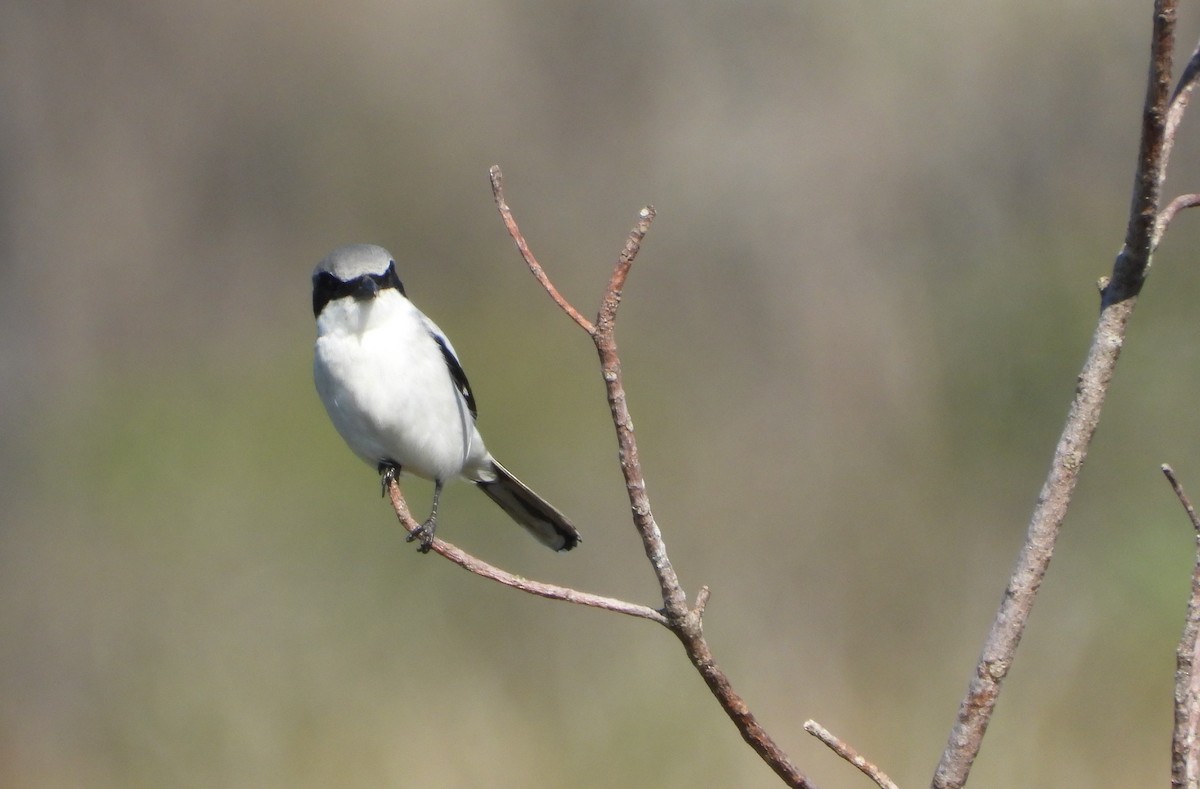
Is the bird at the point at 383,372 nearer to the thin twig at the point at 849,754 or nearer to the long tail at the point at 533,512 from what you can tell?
the long tail at the point at 533,512

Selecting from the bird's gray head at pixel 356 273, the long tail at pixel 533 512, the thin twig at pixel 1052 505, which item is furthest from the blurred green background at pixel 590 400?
the thin twig at pixel 1052 505

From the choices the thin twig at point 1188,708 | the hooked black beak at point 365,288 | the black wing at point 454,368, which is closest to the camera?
the thin twig at point 1188,708

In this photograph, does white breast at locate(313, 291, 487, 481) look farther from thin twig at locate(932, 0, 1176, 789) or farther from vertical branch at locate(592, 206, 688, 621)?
thin twig at locate(932, 0, 1176, 789)

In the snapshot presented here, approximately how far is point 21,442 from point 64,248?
4.85 feet

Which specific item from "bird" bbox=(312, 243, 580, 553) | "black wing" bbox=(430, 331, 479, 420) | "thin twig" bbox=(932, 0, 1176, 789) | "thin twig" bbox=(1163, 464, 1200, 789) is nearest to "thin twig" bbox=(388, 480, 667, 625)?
"thin twig" bbox=(932, 0, 1176, 789)

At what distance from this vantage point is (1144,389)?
591 centimetres

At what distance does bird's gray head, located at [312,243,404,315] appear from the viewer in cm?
323

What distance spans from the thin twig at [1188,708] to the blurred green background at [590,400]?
394 cm

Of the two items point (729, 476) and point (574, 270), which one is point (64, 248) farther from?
point (729, 476)

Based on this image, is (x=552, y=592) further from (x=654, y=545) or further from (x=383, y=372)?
(x=383, y=372)

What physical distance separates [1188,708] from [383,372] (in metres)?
2.43

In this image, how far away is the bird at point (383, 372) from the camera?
327 centimetres

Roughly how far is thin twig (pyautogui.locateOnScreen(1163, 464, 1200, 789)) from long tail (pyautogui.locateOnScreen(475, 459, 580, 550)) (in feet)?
8.24

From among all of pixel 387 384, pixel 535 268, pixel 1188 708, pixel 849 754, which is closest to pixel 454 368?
pixel 387 384
